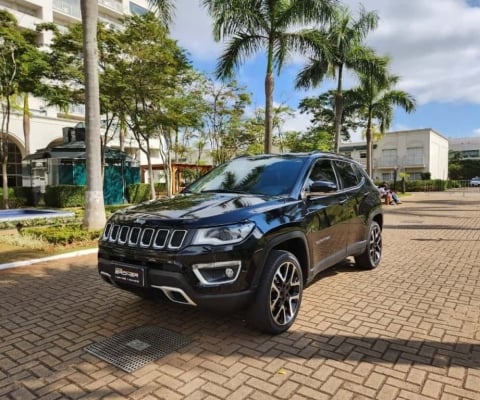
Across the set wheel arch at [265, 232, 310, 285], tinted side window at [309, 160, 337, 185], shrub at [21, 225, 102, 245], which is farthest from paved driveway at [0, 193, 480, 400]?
shrub at [21, 225, 102, 245]

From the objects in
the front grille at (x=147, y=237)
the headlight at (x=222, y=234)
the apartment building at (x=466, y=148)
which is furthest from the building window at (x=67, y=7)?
the apartment building at (x=466, y=148)

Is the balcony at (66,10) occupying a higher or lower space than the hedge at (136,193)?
higher

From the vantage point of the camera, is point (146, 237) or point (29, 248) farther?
point (29, 248)

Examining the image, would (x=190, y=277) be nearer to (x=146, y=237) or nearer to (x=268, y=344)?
(x=146, y=237)

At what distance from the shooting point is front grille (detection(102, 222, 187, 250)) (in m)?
3.17

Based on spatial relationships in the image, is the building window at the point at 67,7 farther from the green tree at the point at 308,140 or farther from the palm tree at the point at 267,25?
the palm tree at the point at 267,25

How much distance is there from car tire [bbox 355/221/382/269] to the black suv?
1178mm

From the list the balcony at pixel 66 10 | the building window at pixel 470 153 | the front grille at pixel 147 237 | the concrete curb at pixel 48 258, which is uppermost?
the balcony at pixel 66 10

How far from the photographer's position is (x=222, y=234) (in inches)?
126

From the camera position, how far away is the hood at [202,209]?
3254mm

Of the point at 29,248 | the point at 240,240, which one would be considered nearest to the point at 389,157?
the point at 29,248

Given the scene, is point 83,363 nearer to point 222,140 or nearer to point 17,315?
point 17,315

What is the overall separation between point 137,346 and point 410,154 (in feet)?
197

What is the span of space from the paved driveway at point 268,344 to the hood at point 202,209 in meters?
1.15
